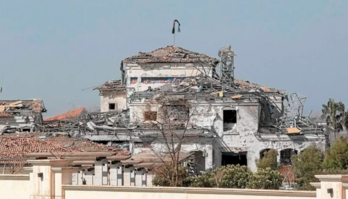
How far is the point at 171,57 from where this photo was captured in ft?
205

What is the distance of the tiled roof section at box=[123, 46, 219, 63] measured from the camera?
61.7 metres

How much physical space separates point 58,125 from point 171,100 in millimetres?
11992

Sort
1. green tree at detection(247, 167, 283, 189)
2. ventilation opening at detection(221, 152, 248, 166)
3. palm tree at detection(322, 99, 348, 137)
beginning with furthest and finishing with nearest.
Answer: palm tree at detection(322, 99, 348, 137), ventilation opening at detection(221, 152, 248, 166), green tree at detection(247, 167, 283, 189)

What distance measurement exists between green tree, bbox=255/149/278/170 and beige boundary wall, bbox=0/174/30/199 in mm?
28348

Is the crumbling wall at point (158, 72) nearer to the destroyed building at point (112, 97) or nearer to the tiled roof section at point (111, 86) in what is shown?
the destroyed building at point (112, 97)

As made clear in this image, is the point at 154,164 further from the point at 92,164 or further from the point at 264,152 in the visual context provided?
the point at 264,152

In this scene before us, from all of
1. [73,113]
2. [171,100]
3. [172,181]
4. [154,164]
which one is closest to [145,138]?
[171,100]

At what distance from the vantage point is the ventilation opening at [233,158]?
54.2 meters

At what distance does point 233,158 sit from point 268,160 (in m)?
4.59

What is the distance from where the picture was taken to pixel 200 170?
167 ft

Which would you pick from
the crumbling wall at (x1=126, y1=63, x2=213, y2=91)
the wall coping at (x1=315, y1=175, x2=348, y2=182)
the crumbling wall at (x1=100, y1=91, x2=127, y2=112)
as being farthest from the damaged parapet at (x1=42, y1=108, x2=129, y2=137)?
the wall coping at (x1=315, y1=175, x2=348, y2=182)

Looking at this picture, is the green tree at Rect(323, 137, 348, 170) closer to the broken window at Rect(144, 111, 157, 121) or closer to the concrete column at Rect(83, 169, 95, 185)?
the broken window at Rect(144, 111, 157, 121)

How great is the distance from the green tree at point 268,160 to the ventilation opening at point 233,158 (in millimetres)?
2075

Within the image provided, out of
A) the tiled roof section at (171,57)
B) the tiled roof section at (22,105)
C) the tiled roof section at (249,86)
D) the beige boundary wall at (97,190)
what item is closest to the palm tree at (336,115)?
the tiled roof section at (249,86)
